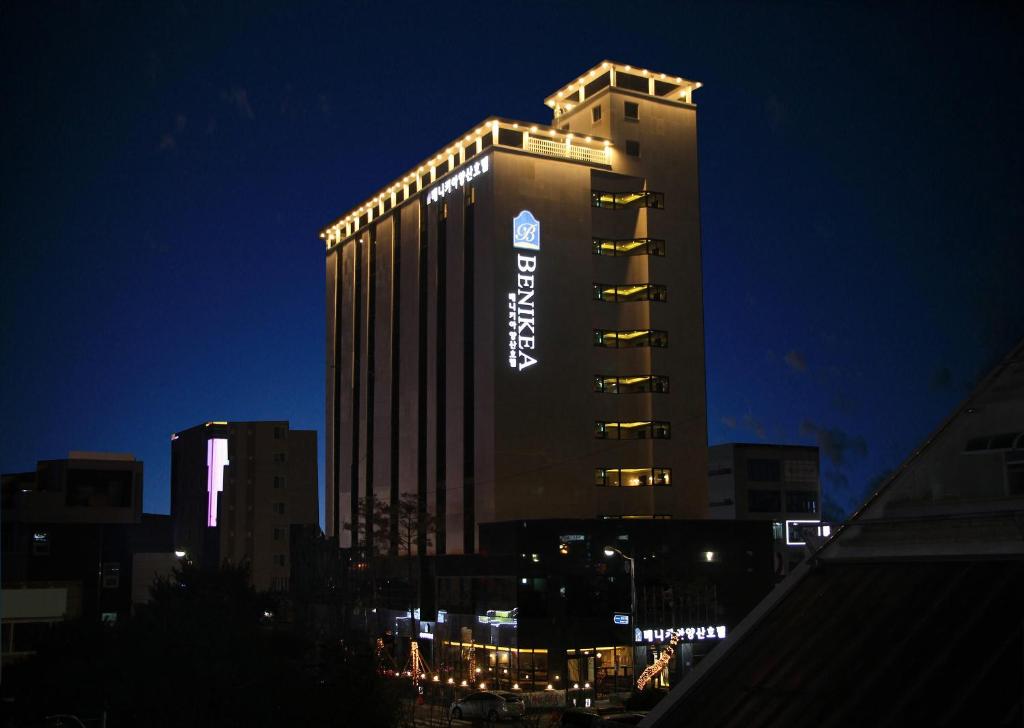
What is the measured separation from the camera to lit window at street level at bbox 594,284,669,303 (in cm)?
9156

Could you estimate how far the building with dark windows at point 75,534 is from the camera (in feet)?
214

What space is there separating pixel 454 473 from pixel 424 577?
9713mm

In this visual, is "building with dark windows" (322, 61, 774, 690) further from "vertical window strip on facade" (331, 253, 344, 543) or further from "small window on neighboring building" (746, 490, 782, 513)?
"small window on neighboring building" (746, 490, 782, 513)

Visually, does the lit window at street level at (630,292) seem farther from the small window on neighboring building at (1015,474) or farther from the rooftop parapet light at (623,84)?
the small window on neighboring building at (1015,474)

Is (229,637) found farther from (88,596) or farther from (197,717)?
(88,596)

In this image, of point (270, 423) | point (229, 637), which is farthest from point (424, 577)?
point (229, 637)

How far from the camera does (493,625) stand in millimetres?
73625

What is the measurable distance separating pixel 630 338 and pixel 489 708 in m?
44.7

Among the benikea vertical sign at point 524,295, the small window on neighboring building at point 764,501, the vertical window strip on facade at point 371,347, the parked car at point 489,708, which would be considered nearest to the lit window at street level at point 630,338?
the benikea vertical sign at point 524,295

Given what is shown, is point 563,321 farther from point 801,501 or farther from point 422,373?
point 801,501

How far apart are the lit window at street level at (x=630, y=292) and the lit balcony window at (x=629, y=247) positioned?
3138 mm

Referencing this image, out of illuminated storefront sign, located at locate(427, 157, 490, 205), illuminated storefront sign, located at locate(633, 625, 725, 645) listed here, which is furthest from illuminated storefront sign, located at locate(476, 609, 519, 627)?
illuminated storefront sign, located at locate(427, 157, 490, 205)

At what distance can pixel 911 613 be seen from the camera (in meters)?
14.0

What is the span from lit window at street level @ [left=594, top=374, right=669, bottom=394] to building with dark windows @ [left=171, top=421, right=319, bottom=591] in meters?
41.2
